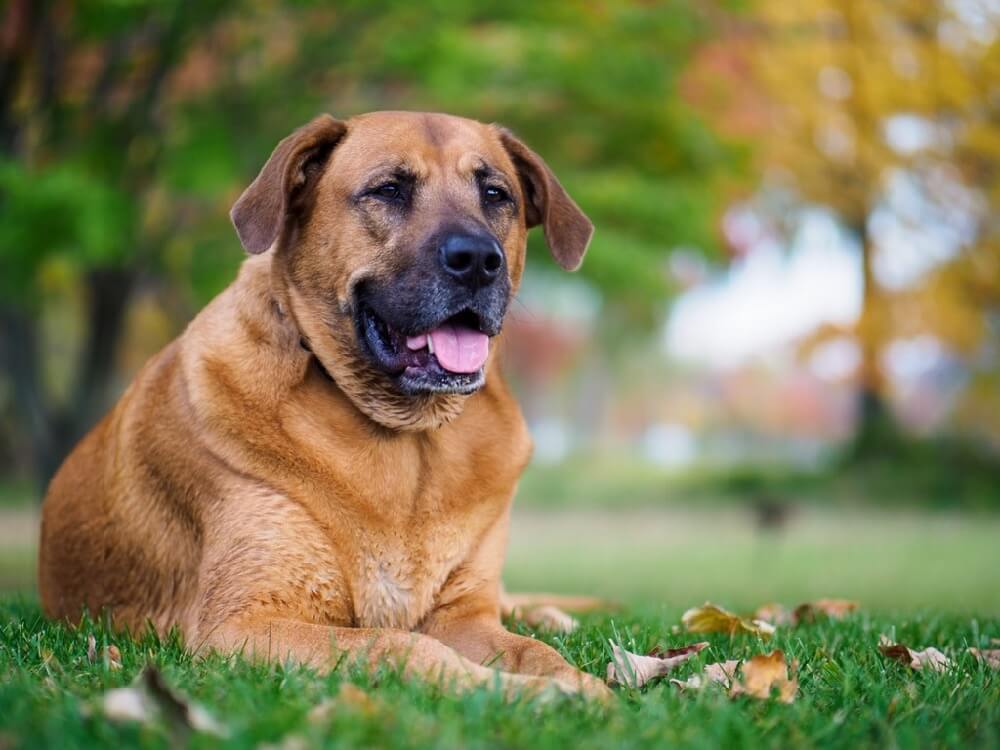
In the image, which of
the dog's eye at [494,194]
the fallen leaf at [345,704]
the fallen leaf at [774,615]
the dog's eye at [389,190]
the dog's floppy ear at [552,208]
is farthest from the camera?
the fallen leaf at [774,615]

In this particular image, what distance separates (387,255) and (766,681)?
1903 mm

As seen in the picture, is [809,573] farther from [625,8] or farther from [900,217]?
[900,217]

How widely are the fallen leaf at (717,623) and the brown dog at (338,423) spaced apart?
768mm

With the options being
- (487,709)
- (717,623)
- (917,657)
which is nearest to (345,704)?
(487,709)

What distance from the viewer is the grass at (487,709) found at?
233 centimetres

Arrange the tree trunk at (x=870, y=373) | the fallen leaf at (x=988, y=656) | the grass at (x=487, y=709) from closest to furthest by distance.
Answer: the grass at (x=487, y=709)
the fallen leaf at (x=988, y=656)
the tree trunk at (x=870, y=373)

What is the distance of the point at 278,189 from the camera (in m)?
3.97

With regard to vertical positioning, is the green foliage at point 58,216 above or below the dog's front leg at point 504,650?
above

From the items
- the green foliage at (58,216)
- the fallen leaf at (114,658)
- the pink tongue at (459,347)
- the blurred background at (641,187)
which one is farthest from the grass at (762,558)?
the green foliage at (58,216)

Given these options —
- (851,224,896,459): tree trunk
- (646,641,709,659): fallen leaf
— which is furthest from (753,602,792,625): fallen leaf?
(851,224,896,459): tree trunk

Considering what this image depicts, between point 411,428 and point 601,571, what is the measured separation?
7.59 meters

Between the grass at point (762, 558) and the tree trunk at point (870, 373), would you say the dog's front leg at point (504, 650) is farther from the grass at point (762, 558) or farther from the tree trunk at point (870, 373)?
the tree trunk at point (870, 373)

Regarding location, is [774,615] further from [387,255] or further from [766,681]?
[387,255]

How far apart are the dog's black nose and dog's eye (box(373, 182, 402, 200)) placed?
353mm
